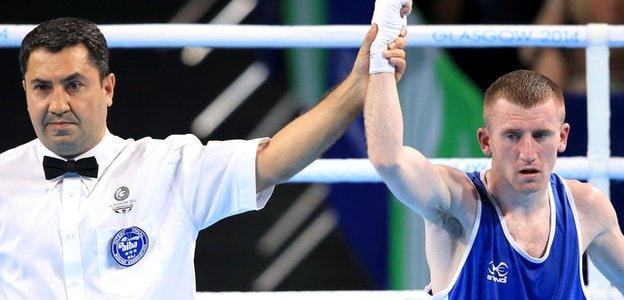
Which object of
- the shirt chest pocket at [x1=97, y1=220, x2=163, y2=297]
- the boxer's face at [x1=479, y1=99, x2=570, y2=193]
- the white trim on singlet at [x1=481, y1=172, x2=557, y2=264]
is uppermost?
the boxer's face at [x1=479, y1=99, x2=570, y2=193]

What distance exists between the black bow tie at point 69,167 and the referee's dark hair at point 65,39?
0.22 meters

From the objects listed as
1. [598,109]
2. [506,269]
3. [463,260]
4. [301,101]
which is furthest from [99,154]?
[301,101]

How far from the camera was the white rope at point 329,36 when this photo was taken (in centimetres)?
340

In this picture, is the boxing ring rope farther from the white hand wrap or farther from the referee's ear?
the white hand wrap

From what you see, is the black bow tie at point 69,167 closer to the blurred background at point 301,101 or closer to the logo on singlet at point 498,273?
the logo on singlet at point 498,273

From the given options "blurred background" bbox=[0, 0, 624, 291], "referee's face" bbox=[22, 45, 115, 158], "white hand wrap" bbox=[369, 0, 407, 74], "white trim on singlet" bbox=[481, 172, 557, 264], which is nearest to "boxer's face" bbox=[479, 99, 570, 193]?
"white trim on singlet" bbox=[481, 172, 557, 264]

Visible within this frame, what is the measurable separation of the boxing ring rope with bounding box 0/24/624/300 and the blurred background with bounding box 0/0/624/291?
3.13ft

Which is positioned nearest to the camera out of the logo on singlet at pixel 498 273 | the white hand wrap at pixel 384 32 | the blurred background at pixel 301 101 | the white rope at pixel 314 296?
the white hand wrap at pixel 384 32

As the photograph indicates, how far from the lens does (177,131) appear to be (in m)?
6.06

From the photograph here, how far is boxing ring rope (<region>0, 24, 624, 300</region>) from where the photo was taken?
11.1 feet

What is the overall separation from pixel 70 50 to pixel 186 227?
1.68 feet

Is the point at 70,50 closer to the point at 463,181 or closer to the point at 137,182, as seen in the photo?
the point at 137,182

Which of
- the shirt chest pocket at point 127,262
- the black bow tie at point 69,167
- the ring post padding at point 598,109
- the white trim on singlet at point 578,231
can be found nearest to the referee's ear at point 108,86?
the black bow tie at point 69,167

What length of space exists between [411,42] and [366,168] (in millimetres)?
411
